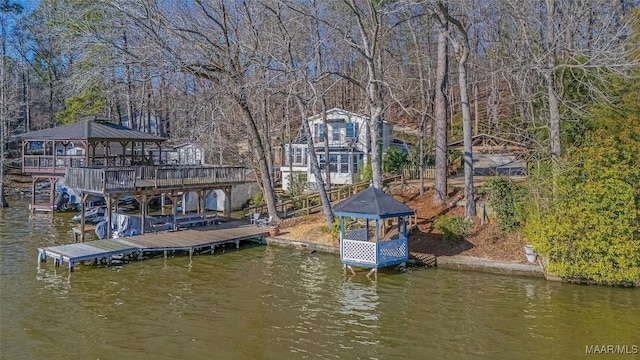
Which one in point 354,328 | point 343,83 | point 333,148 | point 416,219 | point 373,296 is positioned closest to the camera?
point 354,328

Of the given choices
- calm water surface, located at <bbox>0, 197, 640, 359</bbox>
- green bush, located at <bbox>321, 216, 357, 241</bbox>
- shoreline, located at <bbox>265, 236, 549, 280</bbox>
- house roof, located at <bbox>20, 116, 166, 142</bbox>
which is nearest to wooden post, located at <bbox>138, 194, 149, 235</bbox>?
calm water surface, located at <bbox>0, 197, 640, 359</bbox>

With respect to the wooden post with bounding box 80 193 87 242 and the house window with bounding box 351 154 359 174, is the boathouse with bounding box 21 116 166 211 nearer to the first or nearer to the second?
the wooden post with bounding box 80 193 87 242

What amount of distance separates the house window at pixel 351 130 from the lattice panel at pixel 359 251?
726 inches

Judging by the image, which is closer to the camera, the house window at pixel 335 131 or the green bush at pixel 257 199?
the green bush at pixel 257 199

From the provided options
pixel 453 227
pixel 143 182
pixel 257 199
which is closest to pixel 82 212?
pixel 143 182

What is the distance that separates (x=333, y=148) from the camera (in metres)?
33.8

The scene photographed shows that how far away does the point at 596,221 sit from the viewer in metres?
14.6

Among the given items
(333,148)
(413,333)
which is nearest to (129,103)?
(333,148)

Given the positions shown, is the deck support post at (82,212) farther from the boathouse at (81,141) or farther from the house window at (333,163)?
the house window at (333,163)

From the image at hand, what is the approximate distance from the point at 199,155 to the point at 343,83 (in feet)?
75.8

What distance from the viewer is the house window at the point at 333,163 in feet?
111

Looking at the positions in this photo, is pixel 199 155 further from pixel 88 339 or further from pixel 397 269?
pixel 88 339

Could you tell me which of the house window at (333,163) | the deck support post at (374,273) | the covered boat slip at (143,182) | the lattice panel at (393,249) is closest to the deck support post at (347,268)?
the deck support post at (374,273)

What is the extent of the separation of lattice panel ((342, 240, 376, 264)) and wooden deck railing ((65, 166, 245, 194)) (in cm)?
925
